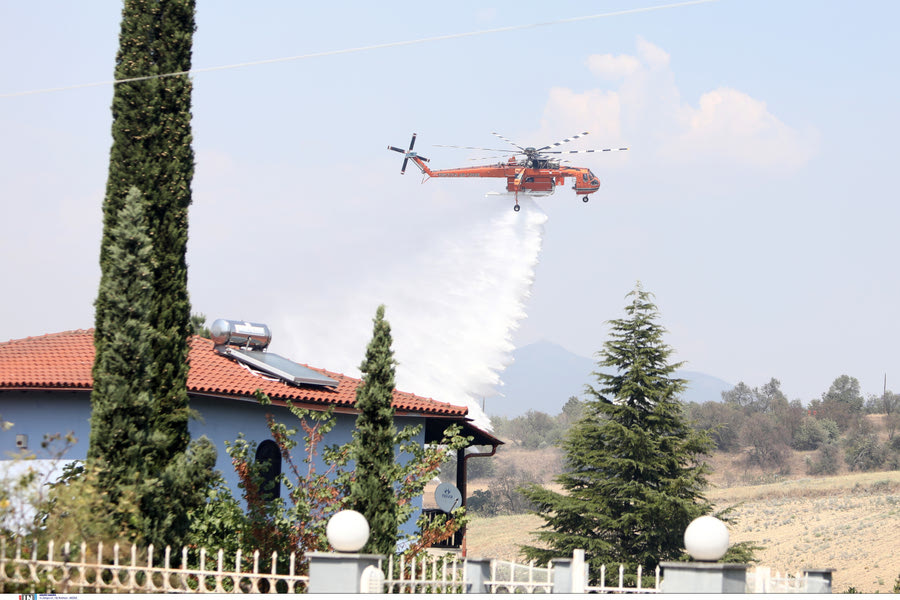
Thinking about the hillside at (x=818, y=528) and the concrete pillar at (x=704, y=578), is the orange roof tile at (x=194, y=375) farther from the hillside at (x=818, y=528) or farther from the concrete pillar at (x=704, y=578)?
the hillside at (x=818, y=528)

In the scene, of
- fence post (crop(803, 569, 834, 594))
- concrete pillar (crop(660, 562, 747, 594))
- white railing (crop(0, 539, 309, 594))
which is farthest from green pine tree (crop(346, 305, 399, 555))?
fence post (crop(803, 569, 834, 594))

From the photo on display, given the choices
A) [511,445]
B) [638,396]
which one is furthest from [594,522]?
[511,445]

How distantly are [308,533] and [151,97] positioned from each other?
7.17 meters

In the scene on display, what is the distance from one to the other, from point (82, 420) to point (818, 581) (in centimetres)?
1368

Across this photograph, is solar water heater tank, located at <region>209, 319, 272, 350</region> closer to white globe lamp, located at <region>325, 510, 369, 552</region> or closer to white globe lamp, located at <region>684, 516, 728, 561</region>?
white globe lamp, located at <region>325, 510, 369, 552</region>

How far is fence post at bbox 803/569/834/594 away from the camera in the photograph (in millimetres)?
12648

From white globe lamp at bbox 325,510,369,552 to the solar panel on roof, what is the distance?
11.8 metres

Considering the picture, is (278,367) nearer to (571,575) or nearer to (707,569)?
(571,575)

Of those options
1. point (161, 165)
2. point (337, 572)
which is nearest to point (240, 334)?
point (161, 165)

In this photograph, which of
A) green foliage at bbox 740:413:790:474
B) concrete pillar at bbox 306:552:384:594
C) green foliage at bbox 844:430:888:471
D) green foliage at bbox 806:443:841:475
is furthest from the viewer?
green foliage at bbox 740:413:790:474

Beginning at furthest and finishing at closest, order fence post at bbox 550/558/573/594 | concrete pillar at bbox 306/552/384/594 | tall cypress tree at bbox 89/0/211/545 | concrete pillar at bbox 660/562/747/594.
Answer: fence post at bbox 550/558/573/594 < tall cypress tree at bbox 89/0/211/545 < concrete pillar at bbox 306/552/384/594 < concrete pillar at bbox 660/562/747/594

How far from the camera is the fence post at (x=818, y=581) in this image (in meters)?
12.6

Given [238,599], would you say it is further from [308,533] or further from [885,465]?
[885,465]

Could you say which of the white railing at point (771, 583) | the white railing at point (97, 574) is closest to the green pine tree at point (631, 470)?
the white railing at point (771, 583)
